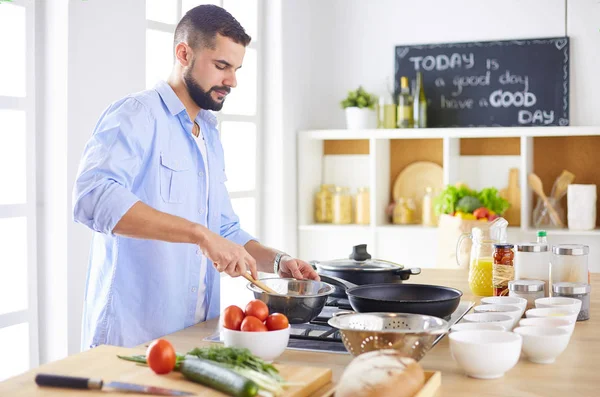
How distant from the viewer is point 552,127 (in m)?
4.43

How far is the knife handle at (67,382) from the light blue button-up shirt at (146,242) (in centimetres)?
70

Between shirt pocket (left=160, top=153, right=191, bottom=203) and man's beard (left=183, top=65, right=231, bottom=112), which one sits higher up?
man's beard (left=183, top=65, right=231, bottom=112)

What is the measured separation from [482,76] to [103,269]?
3.24 metres

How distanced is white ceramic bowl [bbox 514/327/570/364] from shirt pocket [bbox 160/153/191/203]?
3.52ft

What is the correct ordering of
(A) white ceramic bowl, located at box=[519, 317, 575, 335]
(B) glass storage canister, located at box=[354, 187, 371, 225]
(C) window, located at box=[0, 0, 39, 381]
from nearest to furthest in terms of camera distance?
(A) white ceramic bowl, located at box=[519, 317, 575, 335] → (C) window, located at box=[0, 0, 39, 381] → (B) glass storage canister, located at box=[354, 187, 371, 225]

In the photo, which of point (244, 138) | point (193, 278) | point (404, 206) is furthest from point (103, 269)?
point (404, 206)

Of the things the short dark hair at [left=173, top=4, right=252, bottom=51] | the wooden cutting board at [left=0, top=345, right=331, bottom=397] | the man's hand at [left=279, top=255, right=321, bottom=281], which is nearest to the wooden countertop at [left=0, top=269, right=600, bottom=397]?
the wooden cutting board at [left=0, top=345, right=331, bottom=397]

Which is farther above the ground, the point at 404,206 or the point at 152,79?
the point at 152,79

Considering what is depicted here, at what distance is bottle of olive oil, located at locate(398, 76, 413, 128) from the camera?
4797 millimetres

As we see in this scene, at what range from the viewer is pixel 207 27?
2.37 meters

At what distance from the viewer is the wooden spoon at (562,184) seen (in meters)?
4.59

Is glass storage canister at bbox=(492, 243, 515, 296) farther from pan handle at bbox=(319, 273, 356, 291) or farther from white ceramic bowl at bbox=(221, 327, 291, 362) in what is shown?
white ceramic bowl at bbox=(221, 327, 291, 362)

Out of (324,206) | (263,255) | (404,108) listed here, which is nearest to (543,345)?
(263,255)

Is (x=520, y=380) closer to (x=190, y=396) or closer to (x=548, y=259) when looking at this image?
(x=190, y=396)
